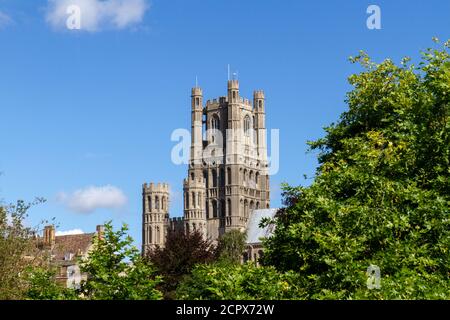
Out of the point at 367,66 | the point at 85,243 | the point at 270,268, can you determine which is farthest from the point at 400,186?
the point at 85,243

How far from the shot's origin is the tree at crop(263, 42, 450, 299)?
2245 centimetres

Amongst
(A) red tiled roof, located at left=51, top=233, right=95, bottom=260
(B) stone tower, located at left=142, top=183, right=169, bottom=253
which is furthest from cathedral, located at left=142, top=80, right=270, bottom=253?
(A) red tiled roof, located at left=51, top=233, right=95, bottom=260

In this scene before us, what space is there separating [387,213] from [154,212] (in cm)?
15011

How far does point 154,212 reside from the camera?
172750mm

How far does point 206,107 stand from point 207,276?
524 feet

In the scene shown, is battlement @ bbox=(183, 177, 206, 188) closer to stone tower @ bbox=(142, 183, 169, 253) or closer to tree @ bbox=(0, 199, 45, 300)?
stone tower @ bbox=(142, 183, 169, 253)

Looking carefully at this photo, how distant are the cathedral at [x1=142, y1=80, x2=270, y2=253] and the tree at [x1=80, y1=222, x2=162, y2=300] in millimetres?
140055

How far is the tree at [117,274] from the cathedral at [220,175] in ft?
459

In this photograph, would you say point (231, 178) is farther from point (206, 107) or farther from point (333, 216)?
point (333, 216)

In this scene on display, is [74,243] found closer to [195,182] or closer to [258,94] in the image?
[195,182]

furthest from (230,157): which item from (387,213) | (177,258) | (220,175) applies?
(387,213)

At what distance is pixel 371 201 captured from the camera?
2491cm
